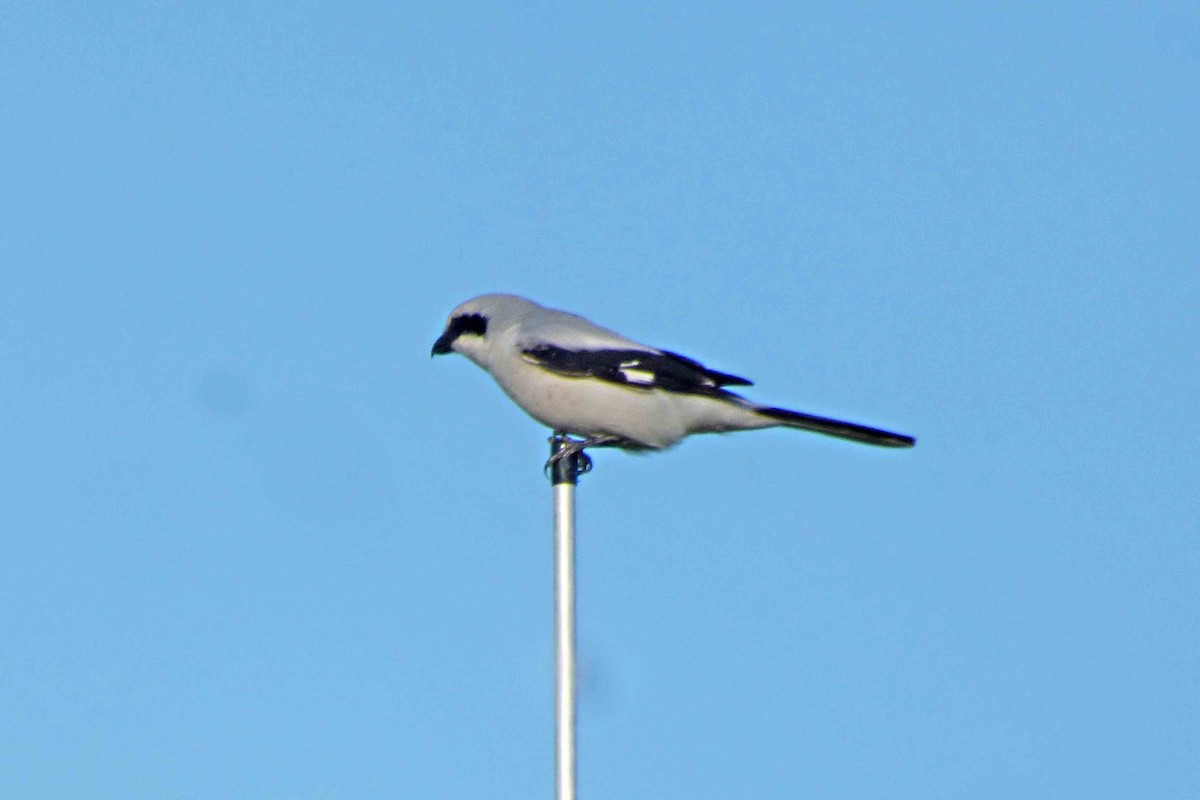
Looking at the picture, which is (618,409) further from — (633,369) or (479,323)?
(479,323)

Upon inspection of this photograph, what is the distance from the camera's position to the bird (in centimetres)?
905

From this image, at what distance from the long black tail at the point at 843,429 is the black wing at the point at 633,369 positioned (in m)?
0.36

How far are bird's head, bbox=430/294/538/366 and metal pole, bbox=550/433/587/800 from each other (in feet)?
12.5

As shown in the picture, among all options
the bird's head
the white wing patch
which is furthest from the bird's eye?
the white wing patch

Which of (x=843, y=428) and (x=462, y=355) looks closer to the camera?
(x=843, y=428)

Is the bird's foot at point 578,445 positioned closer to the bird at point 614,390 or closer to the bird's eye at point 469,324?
the bird at point 614,390

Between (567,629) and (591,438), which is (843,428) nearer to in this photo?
(591,438)

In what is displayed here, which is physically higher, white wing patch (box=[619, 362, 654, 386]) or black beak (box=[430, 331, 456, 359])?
black beak (box=[430, 331, 456, 359])

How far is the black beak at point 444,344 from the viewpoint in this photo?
10195mm

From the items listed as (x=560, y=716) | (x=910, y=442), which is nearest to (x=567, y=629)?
(x=560, y=716)

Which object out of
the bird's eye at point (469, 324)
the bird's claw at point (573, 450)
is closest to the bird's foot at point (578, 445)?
the bird's claw at point (573, 450)

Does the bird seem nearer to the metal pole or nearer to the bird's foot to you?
the bird's foot

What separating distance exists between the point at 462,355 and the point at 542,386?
1.19 meters

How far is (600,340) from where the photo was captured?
9.38m
